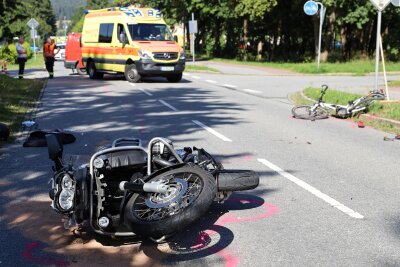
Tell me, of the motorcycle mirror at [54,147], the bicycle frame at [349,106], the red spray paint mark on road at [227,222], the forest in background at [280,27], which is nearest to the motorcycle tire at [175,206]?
the red spray paint mark on road at [227,222]

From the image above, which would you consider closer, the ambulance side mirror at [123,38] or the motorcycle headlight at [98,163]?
the motorcycle headlight at [98,163]

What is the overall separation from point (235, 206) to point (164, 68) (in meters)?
16.7

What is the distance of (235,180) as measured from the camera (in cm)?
489

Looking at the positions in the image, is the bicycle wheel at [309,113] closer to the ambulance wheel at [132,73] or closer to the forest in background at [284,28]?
the ambulance wheel at [132,73]

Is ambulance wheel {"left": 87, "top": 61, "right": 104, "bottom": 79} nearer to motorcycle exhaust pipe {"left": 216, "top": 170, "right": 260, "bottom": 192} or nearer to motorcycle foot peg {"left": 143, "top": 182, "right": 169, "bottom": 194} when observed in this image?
motorcycle exhaust pipe {"left": 216, "top": 170, "right": 260, "bottom": 192}

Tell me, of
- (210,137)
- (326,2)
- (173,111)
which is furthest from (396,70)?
(210,137)

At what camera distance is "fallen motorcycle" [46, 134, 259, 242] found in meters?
4.19

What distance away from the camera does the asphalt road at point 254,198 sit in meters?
4.52

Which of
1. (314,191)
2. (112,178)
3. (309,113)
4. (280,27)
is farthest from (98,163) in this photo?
(280,27)

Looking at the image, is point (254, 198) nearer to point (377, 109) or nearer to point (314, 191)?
point (314, 191)

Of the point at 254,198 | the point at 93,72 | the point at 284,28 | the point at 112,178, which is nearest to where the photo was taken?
the point at 112,178

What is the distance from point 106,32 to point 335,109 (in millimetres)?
13409

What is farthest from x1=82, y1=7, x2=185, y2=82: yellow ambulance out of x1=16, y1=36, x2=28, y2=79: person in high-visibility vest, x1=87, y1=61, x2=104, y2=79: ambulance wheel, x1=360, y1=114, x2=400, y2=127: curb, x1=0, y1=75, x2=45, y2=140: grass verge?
x1=360, y1=114, x2=400, y2=127: curb

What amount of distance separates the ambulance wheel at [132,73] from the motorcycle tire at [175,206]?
60.3 feet
